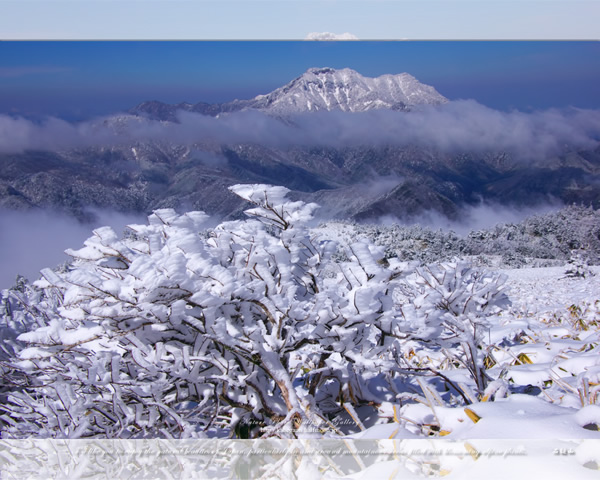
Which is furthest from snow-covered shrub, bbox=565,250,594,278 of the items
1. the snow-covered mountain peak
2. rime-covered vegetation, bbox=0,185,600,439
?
rime-covered vegetation, bbox=0,185,600,439

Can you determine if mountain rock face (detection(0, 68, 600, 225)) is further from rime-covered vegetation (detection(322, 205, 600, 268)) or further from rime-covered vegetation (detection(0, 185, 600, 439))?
rime-covered vegetation (detection(0, 185, 600, 439))

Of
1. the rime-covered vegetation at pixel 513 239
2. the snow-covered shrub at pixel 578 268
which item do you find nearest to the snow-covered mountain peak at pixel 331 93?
the rime-covered vegetation at pixel 513 239

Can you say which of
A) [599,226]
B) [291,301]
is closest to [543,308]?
[291,301]

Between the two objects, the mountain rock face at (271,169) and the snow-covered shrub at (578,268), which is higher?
the mountain rock face at (271,169)

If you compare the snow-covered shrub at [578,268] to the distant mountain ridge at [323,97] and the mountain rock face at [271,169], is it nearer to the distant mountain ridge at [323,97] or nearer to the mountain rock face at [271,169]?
the mountain rock face at [271,169]

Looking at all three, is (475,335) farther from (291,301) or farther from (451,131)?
(451,131)

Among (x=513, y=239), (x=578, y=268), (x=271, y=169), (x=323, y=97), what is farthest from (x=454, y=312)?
(x=513, y=239)

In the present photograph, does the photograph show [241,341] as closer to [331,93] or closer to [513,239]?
[331,93]
